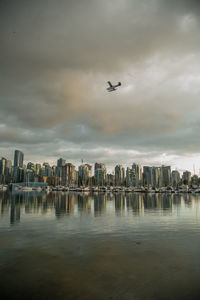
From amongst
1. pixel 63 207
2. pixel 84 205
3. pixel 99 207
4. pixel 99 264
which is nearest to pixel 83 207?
pixel 99 207

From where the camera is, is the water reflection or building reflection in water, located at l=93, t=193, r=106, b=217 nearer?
the water reflection

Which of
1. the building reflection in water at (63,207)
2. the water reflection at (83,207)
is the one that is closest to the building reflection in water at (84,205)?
the water reflection at (83,207)

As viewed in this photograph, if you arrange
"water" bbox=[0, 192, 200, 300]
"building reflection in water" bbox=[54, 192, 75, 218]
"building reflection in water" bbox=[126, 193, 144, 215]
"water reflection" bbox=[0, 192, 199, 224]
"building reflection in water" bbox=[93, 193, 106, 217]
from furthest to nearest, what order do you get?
1. "building reflection in water" bbox=[126, 193, 144, 215]
2. "building reflection in water" bbox=[93, 193, 106, 217]
3. "water reflection" bbox=[0, 192, 199, 224]
4. "building reflection in water" bbox=[54, 192, 75, 218]
5. "water" bbox=[0, 192, 200, 300]

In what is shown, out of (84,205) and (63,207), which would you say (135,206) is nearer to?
(84,205)

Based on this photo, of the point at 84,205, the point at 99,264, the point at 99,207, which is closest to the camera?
the point at 99,264

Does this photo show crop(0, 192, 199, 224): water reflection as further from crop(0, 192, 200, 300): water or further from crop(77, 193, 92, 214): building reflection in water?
crop(0, 192, 200, 300): water

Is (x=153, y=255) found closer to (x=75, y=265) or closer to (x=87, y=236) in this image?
(x=75, y=265)

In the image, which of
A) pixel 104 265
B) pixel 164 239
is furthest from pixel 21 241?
pixel 164 239

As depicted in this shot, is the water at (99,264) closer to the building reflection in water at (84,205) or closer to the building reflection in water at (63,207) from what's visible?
the building reflection in water at (63,207)

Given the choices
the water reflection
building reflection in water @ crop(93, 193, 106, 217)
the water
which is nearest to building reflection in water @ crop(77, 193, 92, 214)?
the water reflection

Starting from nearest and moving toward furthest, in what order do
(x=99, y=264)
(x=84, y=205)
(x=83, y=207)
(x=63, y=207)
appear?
(x=99, y=264) → (x=63, y=207) → (x=83, y=207) → (x=84, y=205)

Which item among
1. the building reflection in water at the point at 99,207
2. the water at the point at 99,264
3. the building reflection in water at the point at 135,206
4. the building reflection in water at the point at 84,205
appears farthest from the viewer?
the building reflection in water at the point at 135,206
